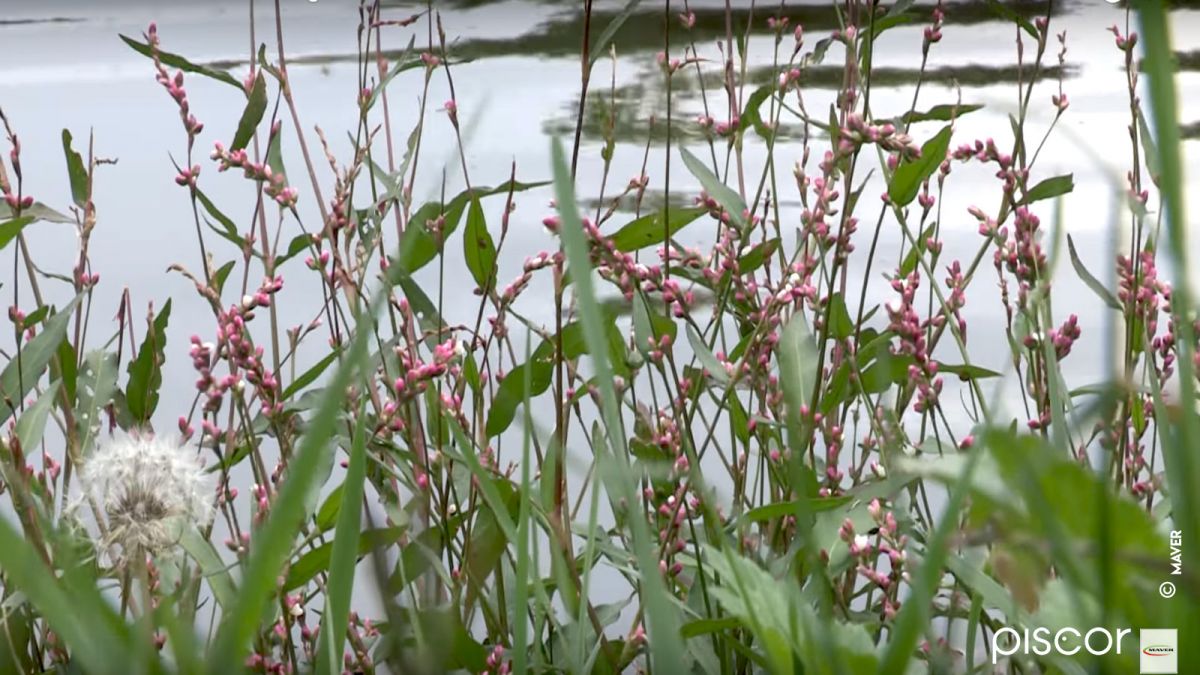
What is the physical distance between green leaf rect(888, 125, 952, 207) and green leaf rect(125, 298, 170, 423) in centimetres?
40

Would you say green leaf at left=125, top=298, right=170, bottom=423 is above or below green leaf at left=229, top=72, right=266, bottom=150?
below

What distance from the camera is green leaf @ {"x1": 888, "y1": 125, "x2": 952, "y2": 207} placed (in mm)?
681

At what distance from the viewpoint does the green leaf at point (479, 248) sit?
0.72 metres

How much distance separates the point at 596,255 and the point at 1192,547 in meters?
0.45

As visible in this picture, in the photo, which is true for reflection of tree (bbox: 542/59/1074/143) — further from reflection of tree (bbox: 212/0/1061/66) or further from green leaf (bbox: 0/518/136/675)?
green leaf (bbox: 0/518/136/675)

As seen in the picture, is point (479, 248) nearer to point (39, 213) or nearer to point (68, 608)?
point (39, 213)

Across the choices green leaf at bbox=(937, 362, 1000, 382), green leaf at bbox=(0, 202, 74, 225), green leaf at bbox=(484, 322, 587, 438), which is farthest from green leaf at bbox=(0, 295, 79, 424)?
green leaf at bbox=(937, 362, 1000, 382)

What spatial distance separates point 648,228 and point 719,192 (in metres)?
0.05

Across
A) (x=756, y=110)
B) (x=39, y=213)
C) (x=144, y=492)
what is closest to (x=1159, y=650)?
(x=144, y=492)

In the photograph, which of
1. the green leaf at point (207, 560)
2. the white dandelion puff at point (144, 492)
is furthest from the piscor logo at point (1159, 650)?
the green leaf at point (207, 560)

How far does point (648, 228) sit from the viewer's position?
730 millimetres

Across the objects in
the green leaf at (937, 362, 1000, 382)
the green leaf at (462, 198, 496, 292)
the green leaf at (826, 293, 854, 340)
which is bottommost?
the green leaf at (937, 362, 1000, 382)

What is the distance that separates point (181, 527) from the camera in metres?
0.52

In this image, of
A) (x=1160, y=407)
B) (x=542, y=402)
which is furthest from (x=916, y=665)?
(x=542, y=402)
